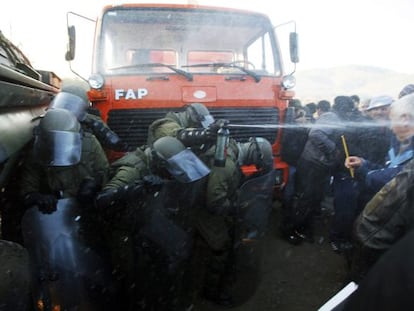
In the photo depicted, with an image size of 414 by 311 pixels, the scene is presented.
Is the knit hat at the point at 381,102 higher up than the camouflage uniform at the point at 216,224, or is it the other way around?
the knit hat at the point at 381,102

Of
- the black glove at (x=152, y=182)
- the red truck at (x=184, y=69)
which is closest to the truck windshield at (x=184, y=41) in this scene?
the red truck at (x=184, y=69)

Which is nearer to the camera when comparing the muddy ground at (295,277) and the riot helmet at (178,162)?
the riot helmet at (178,162)

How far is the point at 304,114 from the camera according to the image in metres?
5.34

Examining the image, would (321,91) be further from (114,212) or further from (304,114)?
(114,212)

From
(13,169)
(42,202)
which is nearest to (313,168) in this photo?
(42,202)

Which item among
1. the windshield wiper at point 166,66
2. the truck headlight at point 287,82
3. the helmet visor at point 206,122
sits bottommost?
the helmet visor at point 206,122

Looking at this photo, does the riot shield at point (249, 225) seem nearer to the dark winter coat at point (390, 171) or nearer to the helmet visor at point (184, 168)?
the helmet visor at point (184, 168)

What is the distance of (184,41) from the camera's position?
4324 mm

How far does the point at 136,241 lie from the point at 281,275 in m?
1.54

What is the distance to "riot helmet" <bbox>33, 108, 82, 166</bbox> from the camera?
2393mm

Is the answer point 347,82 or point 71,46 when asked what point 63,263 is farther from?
point 347,82

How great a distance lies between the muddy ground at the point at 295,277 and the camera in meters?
3.04

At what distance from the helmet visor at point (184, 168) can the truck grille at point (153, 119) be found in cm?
136

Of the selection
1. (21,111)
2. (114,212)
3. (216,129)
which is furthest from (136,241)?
(21,111)
